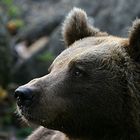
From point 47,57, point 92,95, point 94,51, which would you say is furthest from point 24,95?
point 47,57

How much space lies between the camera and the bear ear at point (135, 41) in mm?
5734

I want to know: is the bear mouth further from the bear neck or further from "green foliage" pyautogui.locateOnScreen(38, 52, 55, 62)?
"green foliage" pyautogui.locateOnScreen(38, 52, 55, 62)

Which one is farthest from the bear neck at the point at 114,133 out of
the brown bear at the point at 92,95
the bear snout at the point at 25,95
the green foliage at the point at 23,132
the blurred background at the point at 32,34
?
the green foliage at the point at 23,132

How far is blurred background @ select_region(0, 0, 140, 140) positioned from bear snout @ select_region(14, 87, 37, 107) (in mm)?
6522

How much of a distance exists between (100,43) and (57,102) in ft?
2.58

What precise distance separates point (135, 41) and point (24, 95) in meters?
1.17

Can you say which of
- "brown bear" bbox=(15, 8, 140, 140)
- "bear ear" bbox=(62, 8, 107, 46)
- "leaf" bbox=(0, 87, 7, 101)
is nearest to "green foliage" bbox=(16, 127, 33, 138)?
"leaf" bbox=(0, 87, 7, 101)

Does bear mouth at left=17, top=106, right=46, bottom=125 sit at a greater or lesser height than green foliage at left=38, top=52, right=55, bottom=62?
lesser

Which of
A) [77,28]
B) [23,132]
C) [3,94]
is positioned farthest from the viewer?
[3,94]

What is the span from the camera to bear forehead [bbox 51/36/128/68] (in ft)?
19.0

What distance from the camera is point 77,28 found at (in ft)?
21.4

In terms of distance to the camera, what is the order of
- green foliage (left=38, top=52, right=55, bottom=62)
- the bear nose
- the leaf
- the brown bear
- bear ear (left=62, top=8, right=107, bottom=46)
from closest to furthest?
1. the bear nose
2. the brown bear
3. bear ear (left=62, top=8, right=107, bottom=46)
4. the leaf
5. green foliage (left=38, top=52, right=55, bottom=62)

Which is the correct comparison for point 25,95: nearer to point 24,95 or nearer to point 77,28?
point 24,95

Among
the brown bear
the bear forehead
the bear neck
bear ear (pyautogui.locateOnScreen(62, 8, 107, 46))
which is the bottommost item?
the bear neck
